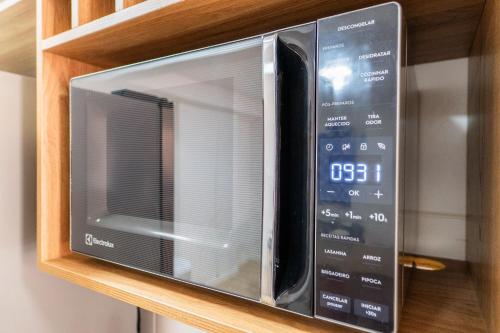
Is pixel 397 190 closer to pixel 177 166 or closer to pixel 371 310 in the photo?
pixel 371 310

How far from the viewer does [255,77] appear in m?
0.37

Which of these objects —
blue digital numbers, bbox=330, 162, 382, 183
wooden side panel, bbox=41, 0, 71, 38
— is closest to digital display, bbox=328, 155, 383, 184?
blue digital numbers, bbox=330, 162, 382, 183

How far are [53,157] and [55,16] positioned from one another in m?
0.27

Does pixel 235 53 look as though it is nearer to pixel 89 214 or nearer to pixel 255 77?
pixel 255 77

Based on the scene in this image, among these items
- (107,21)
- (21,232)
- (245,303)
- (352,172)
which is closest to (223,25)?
(107,21)

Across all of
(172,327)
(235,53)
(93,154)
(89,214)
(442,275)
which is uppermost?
(235,53)

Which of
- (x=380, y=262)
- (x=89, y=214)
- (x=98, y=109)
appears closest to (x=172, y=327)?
(x=89, y=214)

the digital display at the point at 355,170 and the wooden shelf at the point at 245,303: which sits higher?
the digital display at the point at 355,170

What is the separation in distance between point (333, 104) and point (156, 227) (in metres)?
0.30

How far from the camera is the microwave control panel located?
0.98ft

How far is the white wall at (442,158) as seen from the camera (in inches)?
23.0

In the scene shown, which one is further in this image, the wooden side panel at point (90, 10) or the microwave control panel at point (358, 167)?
the wooden side panel at point (90, 10)

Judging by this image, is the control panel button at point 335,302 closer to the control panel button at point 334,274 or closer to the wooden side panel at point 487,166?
the control panel button at point 334,274

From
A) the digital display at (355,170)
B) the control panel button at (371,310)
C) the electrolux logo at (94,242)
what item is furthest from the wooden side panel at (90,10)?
the control panel button at (371,310)
